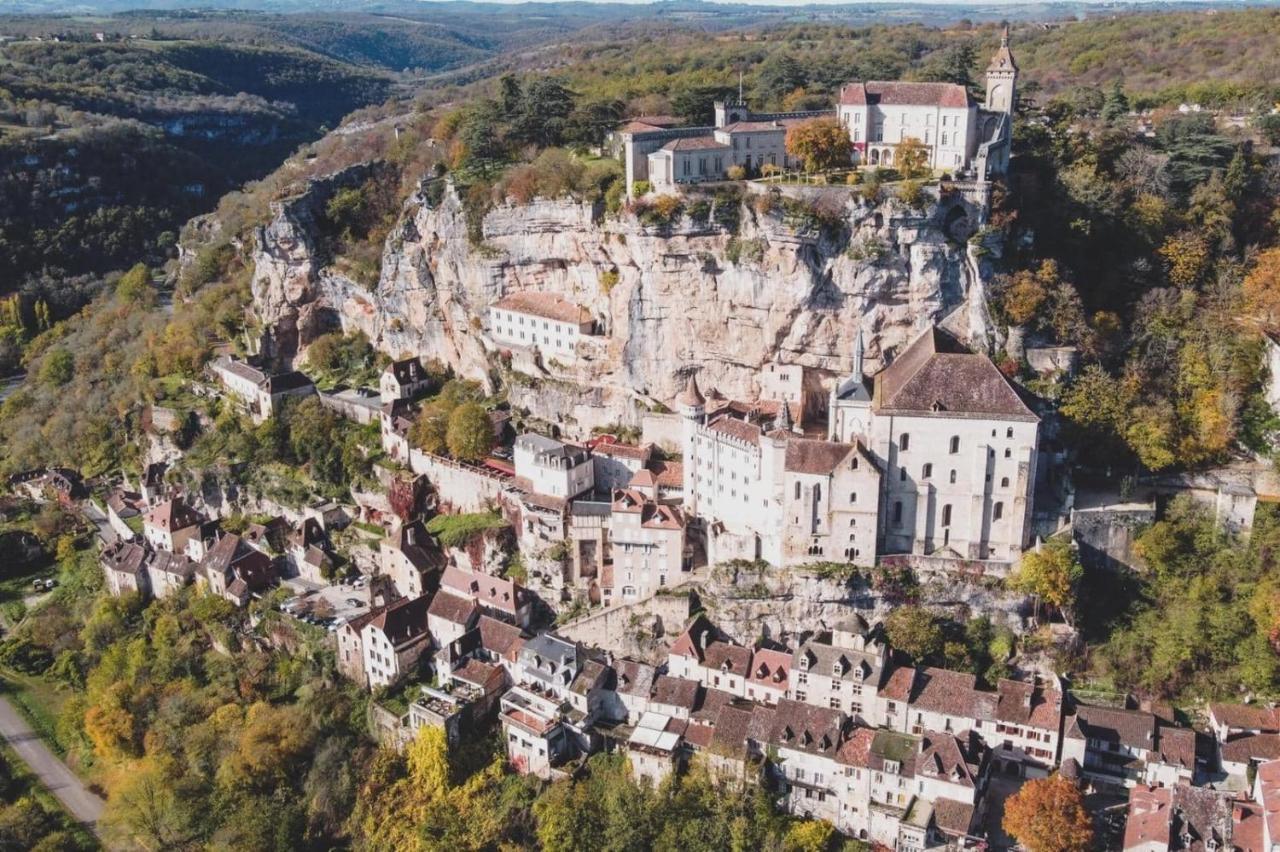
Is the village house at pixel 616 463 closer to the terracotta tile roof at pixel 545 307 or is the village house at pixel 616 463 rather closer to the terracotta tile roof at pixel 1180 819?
the terracotta tile roof at pixel 545 307

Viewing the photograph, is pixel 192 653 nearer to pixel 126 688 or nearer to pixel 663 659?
pixel 126 688

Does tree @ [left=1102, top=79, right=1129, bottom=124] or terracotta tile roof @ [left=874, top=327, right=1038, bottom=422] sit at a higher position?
tree @ [left=1102, top=79, right=1129, bottom=124]

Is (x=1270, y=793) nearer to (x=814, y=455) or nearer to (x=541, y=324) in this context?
(x=814, y=455)

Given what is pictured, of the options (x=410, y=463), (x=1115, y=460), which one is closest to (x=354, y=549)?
(x=410, y=463)

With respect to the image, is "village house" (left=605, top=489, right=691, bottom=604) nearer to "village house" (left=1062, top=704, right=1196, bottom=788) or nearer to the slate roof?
the slate roof

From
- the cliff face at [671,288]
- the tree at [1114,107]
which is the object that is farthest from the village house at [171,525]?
the tree at [1114,107]

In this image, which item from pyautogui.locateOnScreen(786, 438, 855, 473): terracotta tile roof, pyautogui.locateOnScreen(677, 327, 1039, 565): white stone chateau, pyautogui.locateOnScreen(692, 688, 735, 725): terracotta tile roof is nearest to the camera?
pyautogui.locateOnScreen(677, 327, 1039, 565): white stone chateau

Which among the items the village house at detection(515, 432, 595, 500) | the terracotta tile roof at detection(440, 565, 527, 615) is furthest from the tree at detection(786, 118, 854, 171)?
the terracotta tile roof at detection(440, 565, 527, 615)
